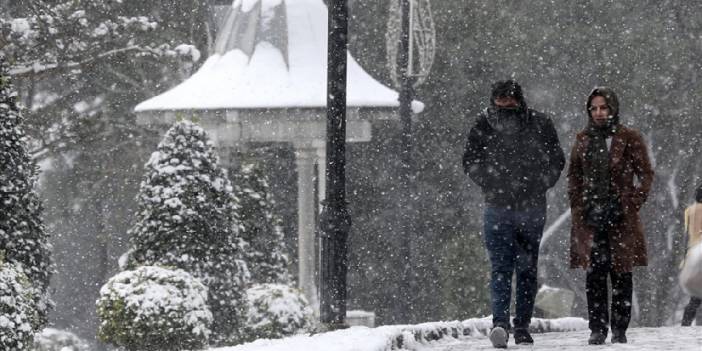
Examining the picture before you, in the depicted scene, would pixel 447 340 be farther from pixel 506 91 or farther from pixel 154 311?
pixel 154 311

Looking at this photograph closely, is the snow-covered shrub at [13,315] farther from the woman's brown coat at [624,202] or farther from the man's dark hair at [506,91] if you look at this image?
the woman's brown coat at [624,202]

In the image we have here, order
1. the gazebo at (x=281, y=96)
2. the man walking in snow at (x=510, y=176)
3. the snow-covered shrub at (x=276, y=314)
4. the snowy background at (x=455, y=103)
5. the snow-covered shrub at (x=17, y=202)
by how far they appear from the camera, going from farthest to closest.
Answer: the snowy background at (x=455, y=103) < the gazebo at (x=281, y=96) < the snow-covered shrub at (x=276, y=314) < the snow-covered shrub at (x=17, y=202) < the man walking in snow at (x=510, y=176)

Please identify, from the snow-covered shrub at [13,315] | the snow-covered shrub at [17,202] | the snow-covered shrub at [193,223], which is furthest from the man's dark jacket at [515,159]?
the snow-covered shrub at [193,223]

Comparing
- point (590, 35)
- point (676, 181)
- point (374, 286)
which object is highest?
point (590, 35)

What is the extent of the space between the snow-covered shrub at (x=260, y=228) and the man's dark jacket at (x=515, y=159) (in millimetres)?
8501

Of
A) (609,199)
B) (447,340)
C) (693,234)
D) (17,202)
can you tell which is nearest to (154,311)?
(17,202)

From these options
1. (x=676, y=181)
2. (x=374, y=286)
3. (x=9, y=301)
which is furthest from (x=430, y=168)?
(x=9, y=301)

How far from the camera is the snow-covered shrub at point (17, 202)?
39.7 ft

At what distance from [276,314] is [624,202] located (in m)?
7.62

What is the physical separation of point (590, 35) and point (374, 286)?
6471mm

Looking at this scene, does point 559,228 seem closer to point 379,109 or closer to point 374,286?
point 374,286

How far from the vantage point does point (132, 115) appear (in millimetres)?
28688

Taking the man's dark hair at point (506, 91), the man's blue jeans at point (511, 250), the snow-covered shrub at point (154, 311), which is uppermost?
the man's dark hair at point (506, 91)

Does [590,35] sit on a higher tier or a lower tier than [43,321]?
higher
